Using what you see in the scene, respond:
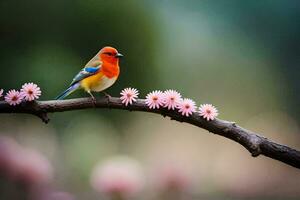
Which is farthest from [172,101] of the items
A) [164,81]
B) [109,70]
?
[164,81]

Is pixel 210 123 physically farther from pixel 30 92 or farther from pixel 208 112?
pixel 30 92

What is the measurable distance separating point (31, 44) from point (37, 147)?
33cm

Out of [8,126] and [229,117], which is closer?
[8,126]

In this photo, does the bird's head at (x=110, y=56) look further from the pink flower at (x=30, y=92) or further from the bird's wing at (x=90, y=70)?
the pink flower at (x=30, y=92)

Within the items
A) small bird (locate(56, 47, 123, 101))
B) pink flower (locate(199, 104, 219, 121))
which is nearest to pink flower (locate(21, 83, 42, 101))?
small bird (locate(56, 47, 123, 101))

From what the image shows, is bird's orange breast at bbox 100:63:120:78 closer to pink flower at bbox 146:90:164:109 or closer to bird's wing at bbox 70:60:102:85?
bird's wing at bbox 70:60:102:85

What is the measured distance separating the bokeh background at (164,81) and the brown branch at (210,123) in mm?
170

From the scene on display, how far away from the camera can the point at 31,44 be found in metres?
1.89

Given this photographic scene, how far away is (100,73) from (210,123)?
302 mm

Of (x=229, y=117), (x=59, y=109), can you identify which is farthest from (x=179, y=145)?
(x=59, y=109)

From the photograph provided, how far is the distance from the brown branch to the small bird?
0.08 m

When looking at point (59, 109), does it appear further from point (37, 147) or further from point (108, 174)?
point (37, 147)

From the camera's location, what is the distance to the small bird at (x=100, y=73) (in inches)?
59.3

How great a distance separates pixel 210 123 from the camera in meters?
1.42
